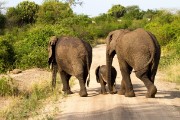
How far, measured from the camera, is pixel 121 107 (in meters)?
9.66

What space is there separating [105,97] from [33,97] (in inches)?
82.8

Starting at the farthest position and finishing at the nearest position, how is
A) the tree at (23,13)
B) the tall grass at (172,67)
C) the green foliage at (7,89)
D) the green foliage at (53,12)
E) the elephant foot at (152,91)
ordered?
the tree at (23,13) < the green foliage at (53,12) < the tall grass at (172,67) < the green foliage at (7,89) < the elephant foot at (152,91)

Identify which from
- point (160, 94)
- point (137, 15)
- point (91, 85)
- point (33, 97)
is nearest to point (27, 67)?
point (91, 85)

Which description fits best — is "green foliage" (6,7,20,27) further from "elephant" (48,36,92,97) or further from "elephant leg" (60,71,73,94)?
"elephant leg" (60,71,73,94)

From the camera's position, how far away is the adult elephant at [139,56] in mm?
10461

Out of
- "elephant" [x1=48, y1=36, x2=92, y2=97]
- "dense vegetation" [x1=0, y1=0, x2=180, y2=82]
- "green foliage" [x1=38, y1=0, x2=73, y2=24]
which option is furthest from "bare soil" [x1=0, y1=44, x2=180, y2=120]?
"green foliage" [x1=38, y1=0, x2=73, y2=24]

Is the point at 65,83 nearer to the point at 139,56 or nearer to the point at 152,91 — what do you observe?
the point at 139,56

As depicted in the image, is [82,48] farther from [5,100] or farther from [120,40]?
[5,100]

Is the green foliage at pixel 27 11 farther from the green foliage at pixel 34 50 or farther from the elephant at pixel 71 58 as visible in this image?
the elephant at pixel 71 58

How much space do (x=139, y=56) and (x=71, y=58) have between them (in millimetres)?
2032

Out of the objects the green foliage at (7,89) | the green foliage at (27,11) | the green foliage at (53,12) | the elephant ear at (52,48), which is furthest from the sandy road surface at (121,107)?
the green foliage at (27,11)

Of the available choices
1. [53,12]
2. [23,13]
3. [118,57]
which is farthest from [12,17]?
[118,57]

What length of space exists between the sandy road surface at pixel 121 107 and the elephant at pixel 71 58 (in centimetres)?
56

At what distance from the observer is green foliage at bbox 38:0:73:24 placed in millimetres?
38562
